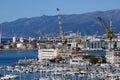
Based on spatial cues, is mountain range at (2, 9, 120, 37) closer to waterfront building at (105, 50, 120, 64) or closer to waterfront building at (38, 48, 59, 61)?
waterfront building at (38, 48, 59, 61)

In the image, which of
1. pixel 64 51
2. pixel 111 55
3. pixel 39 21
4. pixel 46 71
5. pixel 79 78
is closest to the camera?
pixel 79 78

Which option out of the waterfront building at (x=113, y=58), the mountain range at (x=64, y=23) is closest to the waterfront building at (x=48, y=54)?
the waterfront building at (x=113, y=58)

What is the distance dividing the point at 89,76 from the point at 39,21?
154m

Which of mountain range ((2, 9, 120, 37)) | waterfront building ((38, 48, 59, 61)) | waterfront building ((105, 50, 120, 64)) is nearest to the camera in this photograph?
waterfront building ((105, 50, 120, 64))

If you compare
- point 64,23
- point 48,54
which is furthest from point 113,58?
point 64,23

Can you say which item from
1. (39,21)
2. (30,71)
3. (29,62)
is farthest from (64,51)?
(39,21)

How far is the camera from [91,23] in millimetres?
161625

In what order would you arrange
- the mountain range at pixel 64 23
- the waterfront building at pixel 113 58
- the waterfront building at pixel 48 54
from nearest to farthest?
1. the waterfront building at pixel 113 58
2. the waterfront building at pixel 48 54
3. the mountain range at pixel 64 23

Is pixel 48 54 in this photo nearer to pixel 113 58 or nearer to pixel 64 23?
pixel 113 58

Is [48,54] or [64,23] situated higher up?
[64,23]

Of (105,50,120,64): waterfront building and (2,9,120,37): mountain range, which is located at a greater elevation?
(2,9,120,37): mountain range

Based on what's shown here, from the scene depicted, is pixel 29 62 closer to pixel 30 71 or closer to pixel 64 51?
pixel 64 51

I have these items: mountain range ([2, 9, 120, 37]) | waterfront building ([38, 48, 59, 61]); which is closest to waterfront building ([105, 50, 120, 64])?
waterfront building ([38, 48, 59, 61])

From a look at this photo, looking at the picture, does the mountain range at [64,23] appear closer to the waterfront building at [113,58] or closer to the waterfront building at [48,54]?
the waterfront building at [48,54]
